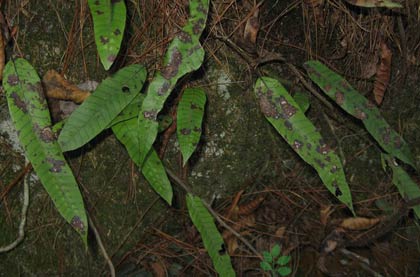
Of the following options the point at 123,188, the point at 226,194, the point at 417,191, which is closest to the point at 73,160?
the point at 123,188

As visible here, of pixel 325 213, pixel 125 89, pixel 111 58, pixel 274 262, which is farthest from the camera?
pixel 325 213

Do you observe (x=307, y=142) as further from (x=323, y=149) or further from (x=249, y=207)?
(x=249, y=207)

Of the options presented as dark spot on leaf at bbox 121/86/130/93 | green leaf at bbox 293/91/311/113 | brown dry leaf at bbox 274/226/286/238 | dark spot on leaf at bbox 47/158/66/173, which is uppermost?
dark spot on leaf at bbox 121/86/130/93

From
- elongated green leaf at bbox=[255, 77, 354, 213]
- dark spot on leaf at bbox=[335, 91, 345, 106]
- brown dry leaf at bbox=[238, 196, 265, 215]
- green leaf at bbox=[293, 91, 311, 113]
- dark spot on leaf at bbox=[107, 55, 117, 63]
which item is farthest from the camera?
brown dry leaf at bbox=[238, 196, 265, 215]

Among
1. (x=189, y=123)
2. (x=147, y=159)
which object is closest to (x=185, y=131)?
(x=189, y=123)

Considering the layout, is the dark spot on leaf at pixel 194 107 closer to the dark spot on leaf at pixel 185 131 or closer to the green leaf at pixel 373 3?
the dark spot on leaf at pixel 185 131

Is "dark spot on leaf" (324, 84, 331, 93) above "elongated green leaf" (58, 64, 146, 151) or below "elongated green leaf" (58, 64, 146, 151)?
below

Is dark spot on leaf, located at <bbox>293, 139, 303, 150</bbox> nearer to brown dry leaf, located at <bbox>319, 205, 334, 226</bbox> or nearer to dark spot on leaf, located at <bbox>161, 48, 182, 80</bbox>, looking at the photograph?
dark spot on leaf, located at <bbox>161, 48, 182, 80</bbox>

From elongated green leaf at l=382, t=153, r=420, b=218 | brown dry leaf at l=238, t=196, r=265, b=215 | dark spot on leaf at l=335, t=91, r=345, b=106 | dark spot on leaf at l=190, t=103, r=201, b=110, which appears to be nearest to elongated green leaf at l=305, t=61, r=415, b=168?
dark spot on leaf at l=335, t=91, r=345, b=106
